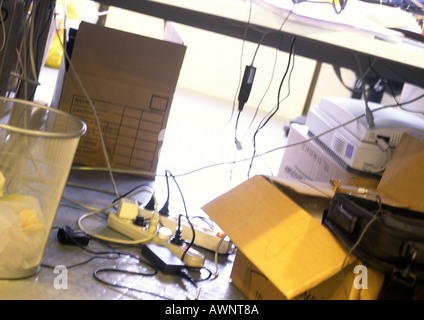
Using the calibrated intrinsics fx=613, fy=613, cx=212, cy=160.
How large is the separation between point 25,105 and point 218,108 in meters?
2.89

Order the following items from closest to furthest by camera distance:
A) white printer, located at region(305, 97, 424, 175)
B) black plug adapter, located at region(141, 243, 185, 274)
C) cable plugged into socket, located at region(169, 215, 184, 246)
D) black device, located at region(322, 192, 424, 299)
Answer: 1. black device, located at region(322, 192, 424, 299)
2. black plug adapter, located at region(141, 243, 185, 274)
3. cable plugged into socket, located at region(169, 215, 184, 246)
4. white printer, located at region(305, 97, 424, 175)

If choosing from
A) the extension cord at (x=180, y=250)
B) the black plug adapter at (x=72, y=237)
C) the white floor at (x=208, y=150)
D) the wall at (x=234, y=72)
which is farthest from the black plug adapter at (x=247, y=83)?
the wall at (x=234, y=72)

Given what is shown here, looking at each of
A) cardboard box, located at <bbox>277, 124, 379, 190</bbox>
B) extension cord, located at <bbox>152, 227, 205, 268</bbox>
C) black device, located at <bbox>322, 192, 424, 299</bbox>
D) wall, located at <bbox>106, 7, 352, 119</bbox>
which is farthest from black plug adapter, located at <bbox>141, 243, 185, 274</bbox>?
wall, located at <bbox>106, 7, 352, 119</bbox>

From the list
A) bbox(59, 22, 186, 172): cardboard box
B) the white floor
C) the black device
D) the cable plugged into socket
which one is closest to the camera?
the black device

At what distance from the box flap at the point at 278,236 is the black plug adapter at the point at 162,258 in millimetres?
144

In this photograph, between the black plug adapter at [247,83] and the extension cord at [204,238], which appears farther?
the black plug adapter at [247,83]

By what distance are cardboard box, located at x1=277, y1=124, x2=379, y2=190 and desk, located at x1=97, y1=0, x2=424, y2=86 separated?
0.31m

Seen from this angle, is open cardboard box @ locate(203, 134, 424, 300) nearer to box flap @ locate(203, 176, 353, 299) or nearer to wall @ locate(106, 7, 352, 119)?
box flap @ locate(203, 176, 353, 299)

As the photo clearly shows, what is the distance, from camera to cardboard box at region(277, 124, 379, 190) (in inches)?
70.2

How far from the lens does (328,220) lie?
1259 millimetres

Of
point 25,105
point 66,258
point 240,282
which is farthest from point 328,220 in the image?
point 25,105

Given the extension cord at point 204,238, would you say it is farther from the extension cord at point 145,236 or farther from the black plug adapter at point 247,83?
the black plug adapter at point 247,83

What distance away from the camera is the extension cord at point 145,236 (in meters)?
1.46
